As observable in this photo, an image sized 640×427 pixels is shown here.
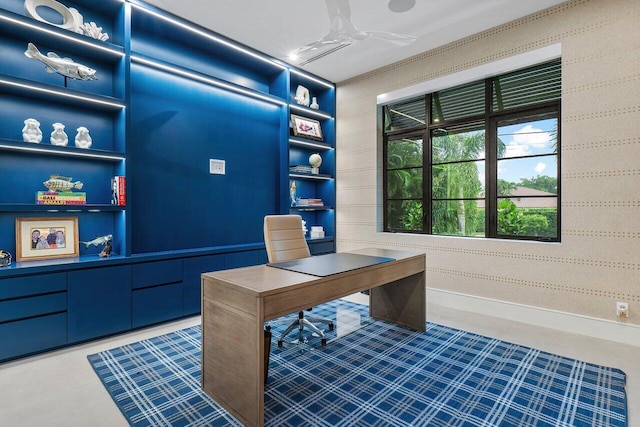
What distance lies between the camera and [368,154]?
497cm

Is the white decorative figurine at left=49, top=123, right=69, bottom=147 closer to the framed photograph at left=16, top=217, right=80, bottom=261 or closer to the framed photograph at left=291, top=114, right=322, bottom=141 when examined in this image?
the framed photograph at left=16, top=217, right=80, bottom=261

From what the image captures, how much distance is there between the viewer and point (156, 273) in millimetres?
3305

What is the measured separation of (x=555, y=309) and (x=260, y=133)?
411 cm

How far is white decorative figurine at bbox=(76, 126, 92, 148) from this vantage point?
3.03 m

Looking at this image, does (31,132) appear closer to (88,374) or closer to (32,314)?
(32,314)

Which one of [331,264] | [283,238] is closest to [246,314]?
[331,264]

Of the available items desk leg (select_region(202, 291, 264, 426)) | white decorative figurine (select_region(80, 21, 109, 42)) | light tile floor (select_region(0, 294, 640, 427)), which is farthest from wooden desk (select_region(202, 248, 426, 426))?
white decorative figurine (select_region(80, 21, 109, 42))

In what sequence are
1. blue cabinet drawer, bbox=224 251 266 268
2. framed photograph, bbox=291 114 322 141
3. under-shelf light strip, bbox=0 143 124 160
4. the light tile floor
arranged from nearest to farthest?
the light tile floor → under-shelf light strip, bbox=0 143 124 160 → blue cabinet drawer, bbox=224 251 266 268 → framed photograph, bbox=291 114 322 141

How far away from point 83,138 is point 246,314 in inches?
99.3

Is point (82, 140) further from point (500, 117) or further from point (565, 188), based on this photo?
point (565, 188)

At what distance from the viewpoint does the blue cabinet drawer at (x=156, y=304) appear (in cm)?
318

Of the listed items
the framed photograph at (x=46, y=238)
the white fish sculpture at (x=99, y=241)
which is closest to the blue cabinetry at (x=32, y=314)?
the framed photograph at (x=46, y=238)

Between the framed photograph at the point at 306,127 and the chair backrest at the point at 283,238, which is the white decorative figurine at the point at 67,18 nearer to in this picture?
the chair backrest at the point at 283,238

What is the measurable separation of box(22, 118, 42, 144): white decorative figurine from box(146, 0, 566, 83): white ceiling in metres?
1.58
